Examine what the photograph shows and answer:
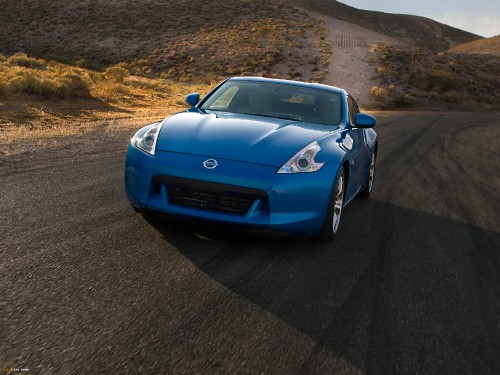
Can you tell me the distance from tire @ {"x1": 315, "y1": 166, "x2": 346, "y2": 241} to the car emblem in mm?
1010

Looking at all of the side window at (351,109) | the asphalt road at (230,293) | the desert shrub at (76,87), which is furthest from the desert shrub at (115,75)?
the asphalt road at (230,293)

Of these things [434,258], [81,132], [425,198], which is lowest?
[81,132]

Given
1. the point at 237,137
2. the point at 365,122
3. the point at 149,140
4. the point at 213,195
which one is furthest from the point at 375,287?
the point at 365,122

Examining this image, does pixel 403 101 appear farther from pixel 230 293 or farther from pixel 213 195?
pixel 230 293

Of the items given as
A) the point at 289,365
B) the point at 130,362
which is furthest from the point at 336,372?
the point at 130,362

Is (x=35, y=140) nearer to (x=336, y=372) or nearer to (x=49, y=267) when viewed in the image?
(x=49, y=267)

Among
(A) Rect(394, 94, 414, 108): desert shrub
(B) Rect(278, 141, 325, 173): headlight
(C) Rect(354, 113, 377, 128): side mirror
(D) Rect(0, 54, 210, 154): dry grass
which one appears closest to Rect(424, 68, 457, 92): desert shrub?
(A) Rect(394, 94, 414, 108): desert shrub

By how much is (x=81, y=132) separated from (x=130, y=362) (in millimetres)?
10329

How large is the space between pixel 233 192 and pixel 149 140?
96 cm

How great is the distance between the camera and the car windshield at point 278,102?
627 cm

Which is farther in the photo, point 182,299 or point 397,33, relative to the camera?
point 397,33

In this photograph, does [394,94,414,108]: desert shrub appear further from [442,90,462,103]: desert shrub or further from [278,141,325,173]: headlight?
[278,141,325,173]: headlight

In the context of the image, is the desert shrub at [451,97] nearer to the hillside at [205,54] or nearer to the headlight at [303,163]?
the hillside at [205,54]

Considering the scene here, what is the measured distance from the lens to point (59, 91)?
2012 cm
